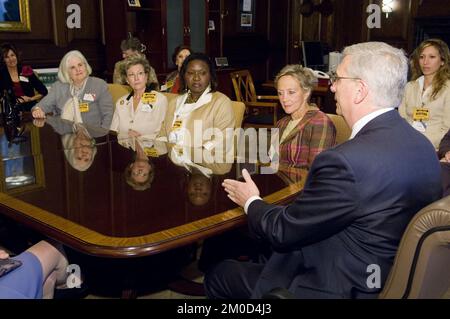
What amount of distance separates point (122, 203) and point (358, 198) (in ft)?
2.99

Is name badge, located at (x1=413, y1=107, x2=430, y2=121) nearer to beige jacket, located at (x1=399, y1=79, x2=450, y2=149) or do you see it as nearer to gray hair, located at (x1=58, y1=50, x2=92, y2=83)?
beige jacket, located at (x1=399, y1=79, x2=450, y2=149)

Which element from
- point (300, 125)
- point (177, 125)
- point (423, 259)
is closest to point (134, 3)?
point (177, 125)

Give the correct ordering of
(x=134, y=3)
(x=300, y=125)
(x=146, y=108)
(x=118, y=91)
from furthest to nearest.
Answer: (x=134, y=3)
(x=118, y=91)
(x=146, y=108)
(x=300, y=125)

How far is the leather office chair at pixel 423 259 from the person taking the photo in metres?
1.20

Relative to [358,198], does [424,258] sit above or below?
below

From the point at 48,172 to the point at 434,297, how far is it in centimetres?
174

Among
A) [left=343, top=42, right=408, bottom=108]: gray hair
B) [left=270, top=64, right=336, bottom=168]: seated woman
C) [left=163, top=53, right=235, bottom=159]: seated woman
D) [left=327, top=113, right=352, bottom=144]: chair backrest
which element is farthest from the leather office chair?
[left=163, top=53, right=235, bottom=159]: seated woman

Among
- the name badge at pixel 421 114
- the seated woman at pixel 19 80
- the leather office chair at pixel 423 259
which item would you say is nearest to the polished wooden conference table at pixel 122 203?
the leather office chair at pixel 423 259

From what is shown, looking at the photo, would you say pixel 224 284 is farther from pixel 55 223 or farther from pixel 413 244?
pixel 413 244

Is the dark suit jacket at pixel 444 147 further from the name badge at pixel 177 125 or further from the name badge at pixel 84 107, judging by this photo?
the name badge at pixel 84 107

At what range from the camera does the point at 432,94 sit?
12.1ft

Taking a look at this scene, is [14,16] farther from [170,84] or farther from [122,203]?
[122,203]

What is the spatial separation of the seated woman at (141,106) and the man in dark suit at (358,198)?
2.19 m
